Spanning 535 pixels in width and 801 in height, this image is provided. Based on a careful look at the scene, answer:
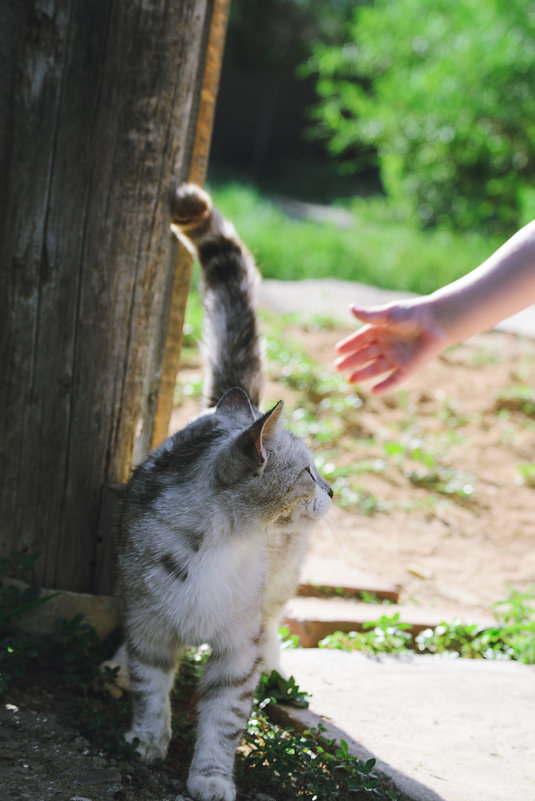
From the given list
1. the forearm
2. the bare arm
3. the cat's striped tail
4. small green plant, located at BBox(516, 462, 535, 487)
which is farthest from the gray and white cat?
small green plant, located at BBox(516, 462, 535, 487)

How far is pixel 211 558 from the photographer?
238 cm

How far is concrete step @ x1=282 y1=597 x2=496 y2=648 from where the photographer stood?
345 centimetres

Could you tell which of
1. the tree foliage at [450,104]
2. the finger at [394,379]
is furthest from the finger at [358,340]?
the tree foliage at [450,104]

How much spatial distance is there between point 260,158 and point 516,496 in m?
17.3

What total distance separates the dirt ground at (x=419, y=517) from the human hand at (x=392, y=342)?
1.81ft

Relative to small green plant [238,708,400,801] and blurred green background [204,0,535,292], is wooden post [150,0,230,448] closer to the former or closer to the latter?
small green plant [238,708,400,801]

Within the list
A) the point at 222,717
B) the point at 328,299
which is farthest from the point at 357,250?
the point at 222,717

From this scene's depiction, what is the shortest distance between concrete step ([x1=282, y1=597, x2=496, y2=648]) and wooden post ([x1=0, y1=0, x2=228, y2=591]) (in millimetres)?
1009

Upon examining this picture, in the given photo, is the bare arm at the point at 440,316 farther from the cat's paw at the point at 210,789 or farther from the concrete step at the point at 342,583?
the cat's paw at the point at 210,789

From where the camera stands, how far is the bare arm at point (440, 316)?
2609mm

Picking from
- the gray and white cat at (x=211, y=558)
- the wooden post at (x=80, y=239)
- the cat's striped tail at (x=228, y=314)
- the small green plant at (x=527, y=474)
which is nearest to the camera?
the gray and white cat at (x=211, y=558)

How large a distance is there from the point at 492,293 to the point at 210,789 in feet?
5.65

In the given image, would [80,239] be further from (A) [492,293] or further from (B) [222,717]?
(B) [222,717]

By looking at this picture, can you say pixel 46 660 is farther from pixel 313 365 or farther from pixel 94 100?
pixel 313 365
